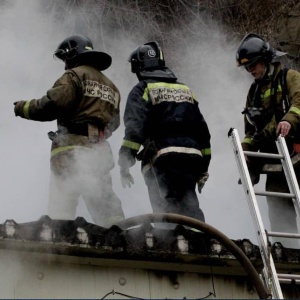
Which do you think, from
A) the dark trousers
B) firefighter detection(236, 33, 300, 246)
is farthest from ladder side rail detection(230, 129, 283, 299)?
firefighter detection(236, 33, 300, 246)

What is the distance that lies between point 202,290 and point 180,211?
928 millimetres

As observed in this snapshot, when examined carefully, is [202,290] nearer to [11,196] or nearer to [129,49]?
[11,196]

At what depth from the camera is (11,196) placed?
26.2 feet

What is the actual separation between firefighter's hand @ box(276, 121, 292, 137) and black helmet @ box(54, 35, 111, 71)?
54.1 inches

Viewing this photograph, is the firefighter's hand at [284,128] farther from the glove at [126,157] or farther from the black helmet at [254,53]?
the glove at [126,157]

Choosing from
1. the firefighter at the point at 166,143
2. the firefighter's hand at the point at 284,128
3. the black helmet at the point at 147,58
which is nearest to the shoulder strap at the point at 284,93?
the firefighter's hand at the point at 284,128

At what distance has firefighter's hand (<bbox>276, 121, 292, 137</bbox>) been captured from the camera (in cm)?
710

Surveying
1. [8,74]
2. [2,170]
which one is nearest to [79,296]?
[2,170]

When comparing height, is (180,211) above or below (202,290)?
above

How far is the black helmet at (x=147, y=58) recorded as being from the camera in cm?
770

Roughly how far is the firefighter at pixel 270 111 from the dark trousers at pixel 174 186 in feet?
1.44

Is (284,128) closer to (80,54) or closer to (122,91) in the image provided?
(80,54)

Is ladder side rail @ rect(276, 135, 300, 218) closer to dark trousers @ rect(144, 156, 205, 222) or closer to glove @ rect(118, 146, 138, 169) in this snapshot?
dark trousers @ rect(144, 156, 205, 222)

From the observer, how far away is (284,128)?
7.11 metres
